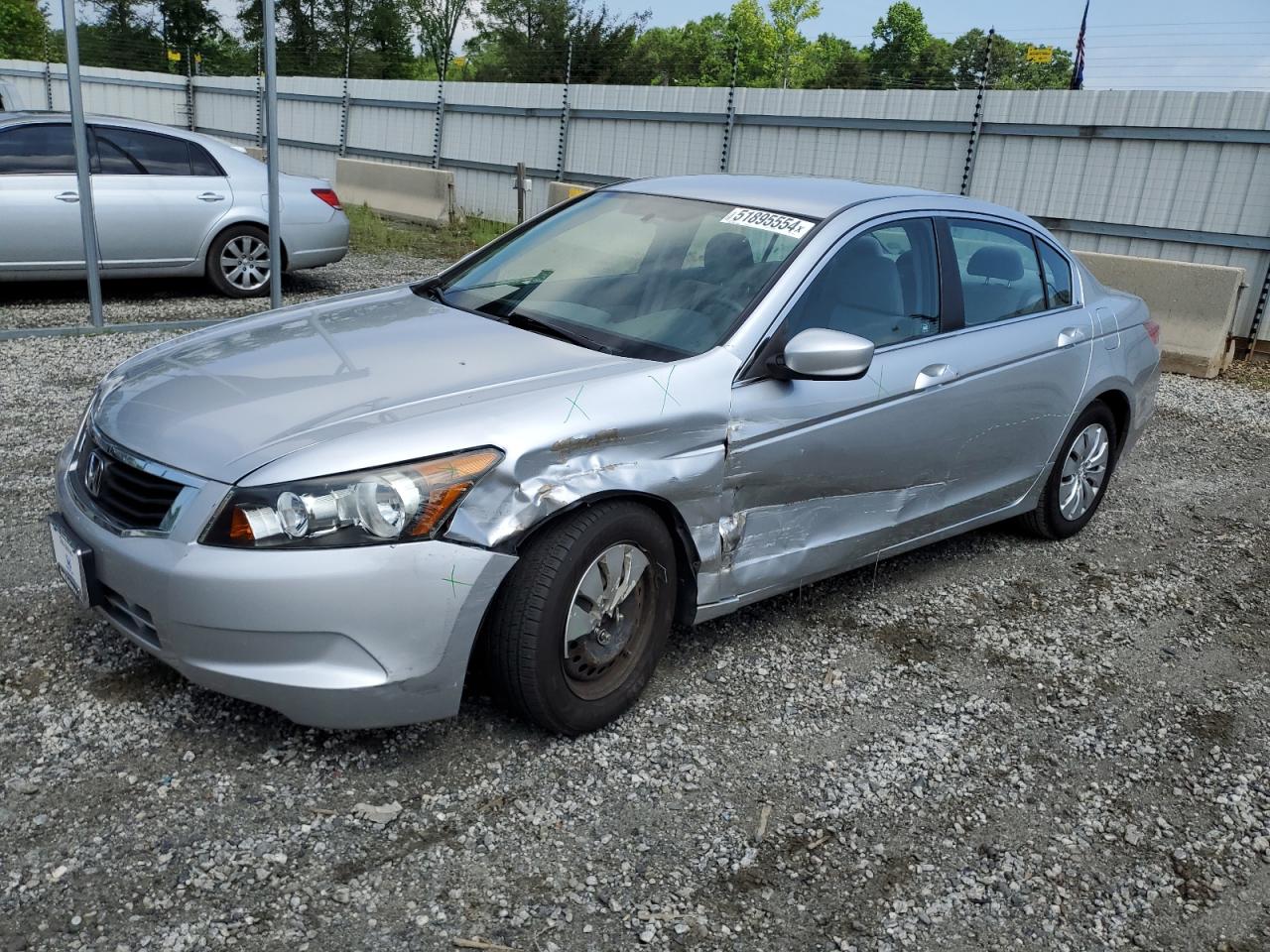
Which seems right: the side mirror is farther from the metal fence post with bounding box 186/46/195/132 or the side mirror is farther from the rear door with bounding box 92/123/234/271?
the metal fence post with bounding box 186/46/195/132

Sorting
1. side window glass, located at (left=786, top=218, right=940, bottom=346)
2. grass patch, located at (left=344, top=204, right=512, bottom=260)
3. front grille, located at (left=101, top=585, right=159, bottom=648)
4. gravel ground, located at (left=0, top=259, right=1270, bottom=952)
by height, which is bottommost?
grass patch, located at (left=344, top=204, right=512, bottom=260)

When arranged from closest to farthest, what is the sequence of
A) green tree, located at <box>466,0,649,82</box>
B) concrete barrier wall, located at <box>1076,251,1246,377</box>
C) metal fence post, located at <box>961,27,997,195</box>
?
concrete barrier wall, located at <box>1076,251,1246,377</box>, metal fence post, located at <box>961,27,997,195</box>, green tree, located at <box>466,0,649,82</box>

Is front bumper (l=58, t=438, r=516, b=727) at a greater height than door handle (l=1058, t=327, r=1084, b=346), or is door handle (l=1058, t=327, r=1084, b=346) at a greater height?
door handle (l=1058, t=327, r=1084, b=346)

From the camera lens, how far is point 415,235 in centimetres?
1548

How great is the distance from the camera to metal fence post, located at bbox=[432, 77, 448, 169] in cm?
1906

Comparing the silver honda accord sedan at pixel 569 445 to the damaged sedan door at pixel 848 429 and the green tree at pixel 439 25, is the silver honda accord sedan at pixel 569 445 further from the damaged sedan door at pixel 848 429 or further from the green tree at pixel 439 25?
the green tree at pixel 439 25

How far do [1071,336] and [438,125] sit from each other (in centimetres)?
1644

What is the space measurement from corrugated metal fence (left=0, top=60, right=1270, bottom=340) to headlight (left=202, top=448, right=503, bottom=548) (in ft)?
19.4

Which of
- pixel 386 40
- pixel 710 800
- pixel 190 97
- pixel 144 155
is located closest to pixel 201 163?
pixel 144 155

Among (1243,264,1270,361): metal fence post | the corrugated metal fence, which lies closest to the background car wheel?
the corrugated metal fence

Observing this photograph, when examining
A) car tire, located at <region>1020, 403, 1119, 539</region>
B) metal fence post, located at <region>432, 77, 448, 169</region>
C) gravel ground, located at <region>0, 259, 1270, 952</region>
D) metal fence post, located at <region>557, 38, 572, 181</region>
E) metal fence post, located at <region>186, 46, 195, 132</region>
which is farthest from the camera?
metal fence post, located at <region>186, 46, 195, 132</region>

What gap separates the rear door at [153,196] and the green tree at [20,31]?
4768 cm

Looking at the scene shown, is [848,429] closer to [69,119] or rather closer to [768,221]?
[768,221]

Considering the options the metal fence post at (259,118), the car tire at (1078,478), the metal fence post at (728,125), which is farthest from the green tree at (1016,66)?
the car tire at (1078,478)
